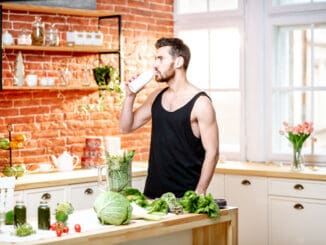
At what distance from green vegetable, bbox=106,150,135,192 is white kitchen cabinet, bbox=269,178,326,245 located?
227cm

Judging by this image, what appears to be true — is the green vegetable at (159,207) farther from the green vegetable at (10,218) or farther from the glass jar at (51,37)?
the glass jar at (51,37)

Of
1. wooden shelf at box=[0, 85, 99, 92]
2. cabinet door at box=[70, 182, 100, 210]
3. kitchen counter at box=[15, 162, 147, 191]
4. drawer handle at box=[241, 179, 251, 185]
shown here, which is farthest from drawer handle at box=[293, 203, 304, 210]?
wooden shelf at box=[0, 85, 99, 92]

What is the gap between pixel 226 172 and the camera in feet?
21.1

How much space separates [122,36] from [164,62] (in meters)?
2.26

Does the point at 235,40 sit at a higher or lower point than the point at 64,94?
higher

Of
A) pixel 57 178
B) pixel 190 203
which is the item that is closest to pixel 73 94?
pixel 57 178

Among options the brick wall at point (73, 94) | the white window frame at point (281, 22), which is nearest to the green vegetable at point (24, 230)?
the brick wall at point (73, 94)

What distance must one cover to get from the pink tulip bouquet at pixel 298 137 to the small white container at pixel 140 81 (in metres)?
2.11

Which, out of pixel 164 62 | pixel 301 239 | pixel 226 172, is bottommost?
pixel 301 239

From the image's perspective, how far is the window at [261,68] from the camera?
668 centimetres

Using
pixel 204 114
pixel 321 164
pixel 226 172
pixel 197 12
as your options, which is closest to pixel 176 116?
pixel 204 114

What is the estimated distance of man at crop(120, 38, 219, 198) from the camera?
15.3 feet

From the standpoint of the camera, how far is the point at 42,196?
18.3 ft

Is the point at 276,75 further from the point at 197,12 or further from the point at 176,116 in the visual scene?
the point at 176,116
